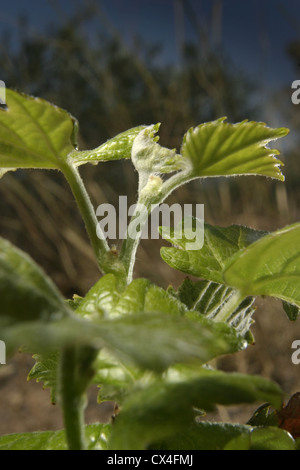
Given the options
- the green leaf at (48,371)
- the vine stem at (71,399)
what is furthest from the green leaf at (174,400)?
the green leaf at (48,371)

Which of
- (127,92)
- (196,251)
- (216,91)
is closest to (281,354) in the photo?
(216,91)

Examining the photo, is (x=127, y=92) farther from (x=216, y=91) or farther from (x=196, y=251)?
(x=196, y=251)

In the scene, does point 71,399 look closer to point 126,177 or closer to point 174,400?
point 174,400

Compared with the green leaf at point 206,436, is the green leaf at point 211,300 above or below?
above

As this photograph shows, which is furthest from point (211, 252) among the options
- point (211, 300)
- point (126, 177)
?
point (126, 177)

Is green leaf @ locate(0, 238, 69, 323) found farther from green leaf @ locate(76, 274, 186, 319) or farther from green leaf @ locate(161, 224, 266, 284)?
green leaf @ locate(161, 224, 266, 284)

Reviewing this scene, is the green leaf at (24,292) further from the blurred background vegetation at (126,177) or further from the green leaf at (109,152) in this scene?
the blurred background vegetation at (126,177)
